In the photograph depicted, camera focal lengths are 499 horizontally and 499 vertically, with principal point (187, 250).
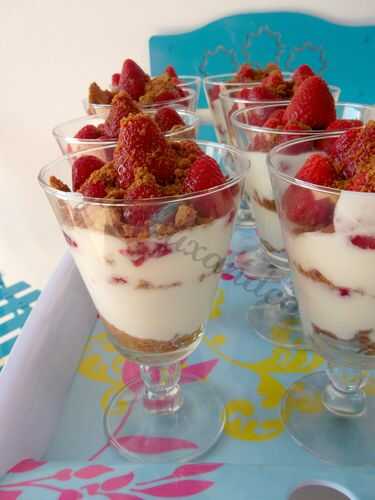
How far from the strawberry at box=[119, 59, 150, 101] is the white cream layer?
668mm

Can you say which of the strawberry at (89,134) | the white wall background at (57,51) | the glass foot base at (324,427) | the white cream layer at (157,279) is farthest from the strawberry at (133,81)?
the white wall background at (57,51)

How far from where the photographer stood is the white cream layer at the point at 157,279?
0.59 metres

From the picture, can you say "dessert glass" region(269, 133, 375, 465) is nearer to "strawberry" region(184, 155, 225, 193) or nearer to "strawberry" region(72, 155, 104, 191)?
"strawberry" region(184, 155, 225, 193)

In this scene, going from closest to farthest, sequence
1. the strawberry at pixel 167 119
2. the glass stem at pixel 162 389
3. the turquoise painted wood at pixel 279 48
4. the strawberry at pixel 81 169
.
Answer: the strawberry at pixel 81 169 → the glass stem at pixel 162 389 → the strawberry at pixel 167 119 → the turquoise painted wood at pixel 279 48

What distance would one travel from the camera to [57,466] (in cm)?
61

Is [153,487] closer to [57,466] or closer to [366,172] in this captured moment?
[57,466]

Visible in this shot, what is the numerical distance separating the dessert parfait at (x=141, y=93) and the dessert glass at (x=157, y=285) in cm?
42

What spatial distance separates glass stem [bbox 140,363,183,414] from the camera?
0.80 m

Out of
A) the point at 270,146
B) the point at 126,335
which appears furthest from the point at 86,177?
the point at 270,146

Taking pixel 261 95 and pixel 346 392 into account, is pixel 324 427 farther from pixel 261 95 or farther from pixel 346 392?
pixel 261 95

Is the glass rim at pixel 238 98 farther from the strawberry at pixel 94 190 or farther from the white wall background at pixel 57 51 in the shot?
the white wall background at pixel 57 51

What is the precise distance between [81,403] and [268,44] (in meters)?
1.71

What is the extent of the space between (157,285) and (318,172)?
242 mm

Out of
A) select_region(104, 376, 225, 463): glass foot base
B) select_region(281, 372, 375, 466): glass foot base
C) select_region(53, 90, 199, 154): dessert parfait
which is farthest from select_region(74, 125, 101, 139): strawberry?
select_region(281, 372, 375, 466): glass foot base
